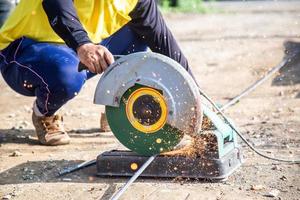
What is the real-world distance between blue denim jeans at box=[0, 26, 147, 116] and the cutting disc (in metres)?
0.67

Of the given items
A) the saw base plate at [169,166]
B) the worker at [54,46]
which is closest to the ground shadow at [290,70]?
the worker at [54,46]

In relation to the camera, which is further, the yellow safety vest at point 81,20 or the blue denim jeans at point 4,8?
the blue denim jeans at point 4,8

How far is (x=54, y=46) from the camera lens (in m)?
4.21

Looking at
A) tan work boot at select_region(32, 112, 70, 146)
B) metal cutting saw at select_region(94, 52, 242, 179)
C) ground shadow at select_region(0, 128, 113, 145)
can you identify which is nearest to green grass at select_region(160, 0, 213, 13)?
ground shadow at select_region(0, 128, 113, 145)

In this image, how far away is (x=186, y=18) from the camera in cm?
1382

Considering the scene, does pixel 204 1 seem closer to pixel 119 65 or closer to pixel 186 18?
pixel 186 18

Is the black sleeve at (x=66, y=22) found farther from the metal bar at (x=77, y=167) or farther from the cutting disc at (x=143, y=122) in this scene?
the metal bar at (x=77, y=167)

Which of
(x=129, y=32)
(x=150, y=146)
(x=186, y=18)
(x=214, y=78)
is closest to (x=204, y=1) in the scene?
(x=186, y=18)

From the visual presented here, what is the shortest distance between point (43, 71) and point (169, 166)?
108 centimetres

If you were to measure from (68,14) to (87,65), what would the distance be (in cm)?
36

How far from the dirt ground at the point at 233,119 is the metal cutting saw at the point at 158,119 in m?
0.09

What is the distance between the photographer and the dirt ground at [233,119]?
349 centimetres

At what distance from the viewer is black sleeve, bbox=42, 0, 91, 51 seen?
3.54m

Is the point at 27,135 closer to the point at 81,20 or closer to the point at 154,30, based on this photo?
the point at 81,20
